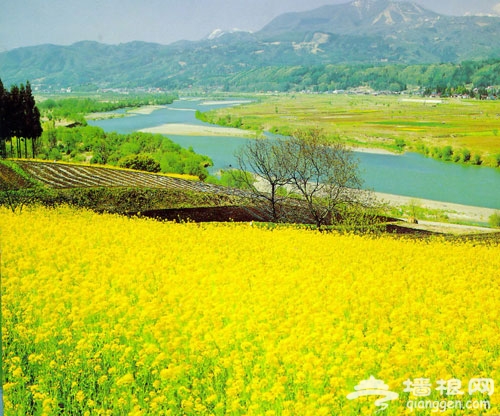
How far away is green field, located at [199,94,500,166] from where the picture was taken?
5898 mm

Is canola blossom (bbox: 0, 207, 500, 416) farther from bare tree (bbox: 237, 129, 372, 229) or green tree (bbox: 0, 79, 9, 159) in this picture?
bare tree (bbox: 237, 129, 372, 229)

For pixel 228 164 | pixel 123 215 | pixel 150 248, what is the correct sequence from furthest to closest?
pixel 228 164
pixel 123 215
pixel 150 248

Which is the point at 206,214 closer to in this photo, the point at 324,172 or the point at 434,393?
the point at 324,172

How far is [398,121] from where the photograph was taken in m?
7.60

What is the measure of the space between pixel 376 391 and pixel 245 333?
0.97 m

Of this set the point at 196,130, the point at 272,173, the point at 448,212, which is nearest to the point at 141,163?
the point at 196,130

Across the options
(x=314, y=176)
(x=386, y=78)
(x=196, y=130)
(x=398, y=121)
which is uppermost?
(x=386, y=78)

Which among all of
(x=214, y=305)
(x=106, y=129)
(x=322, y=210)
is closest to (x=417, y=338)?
(x=214, y=305)

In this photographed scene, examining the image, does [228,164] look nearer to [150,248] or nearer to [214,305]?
[150,248]

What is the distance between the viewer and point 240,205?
30.1ft

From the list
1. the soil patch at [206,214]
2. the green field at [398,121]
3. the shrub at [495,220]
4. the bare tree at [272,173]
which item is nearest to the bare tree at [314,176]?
the bare tree at [272,173]

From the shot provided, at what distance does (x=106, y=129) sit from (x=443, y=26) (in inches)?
887

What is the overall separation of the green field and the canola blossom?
1449 millimetres

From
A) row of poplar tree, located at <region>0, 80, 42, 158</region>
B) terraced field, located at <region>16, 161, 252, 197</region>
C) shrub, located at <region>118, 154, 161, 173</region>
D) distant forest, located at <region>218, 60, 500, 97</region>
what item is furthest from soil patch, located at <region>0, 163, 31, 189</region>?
shrub, located at <region>118, 154, 161, 173</region>
